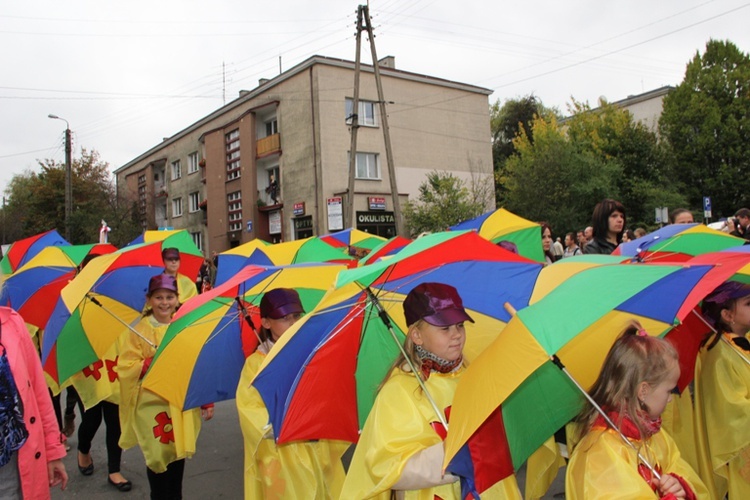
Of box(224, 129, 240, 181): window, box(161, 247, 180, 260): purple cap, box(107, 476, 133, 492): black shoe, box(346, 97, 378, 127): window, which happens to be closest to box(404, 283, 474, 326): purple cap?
box(107, 476, 133, 492): black shoe

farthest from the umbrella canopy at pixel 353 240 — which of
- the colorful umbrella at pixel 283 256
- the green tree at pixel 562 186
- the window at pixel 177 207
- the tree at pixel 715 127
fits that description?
the window at pixel 177 207

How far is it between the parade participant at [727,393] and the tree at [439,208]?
23.3 metres

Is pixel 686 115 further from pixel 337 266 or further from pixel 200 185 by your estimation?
pixel 337 266

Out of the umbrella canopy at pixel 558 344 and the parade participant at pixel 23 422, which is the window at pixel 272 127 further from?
the umbrella canopy at pixel 558 344

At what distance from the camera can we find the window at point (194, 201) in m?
40.1

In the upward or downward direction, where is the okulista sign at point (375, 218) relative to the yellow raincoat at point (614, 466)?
upward

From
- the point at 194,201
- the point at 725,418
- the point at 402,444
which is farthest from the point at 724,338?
the point at 194,201

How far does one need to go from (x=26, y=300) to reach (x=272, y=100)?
26.1 meters

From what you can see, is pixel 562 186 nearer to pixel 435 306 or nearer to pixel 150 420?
pixel 150 420

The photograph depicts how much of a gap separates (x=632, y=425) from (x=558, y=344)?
0.82m

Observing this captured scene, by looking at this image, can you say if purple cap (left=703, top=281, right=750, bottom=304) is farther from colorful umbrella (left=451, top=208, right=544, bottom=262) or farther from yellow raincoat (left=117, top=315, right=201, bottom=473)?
yellow raincoat (left=117, top=315, right=201, bottom=473)

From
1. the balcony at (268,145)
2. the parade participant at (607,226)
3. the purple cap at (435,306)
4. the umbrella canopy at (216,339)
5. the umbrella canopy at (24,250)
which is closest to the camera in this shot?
the purple cap at (435,306)

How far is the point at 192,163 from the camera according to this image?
40.5m

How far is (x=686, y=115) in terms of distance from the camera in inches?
1219
